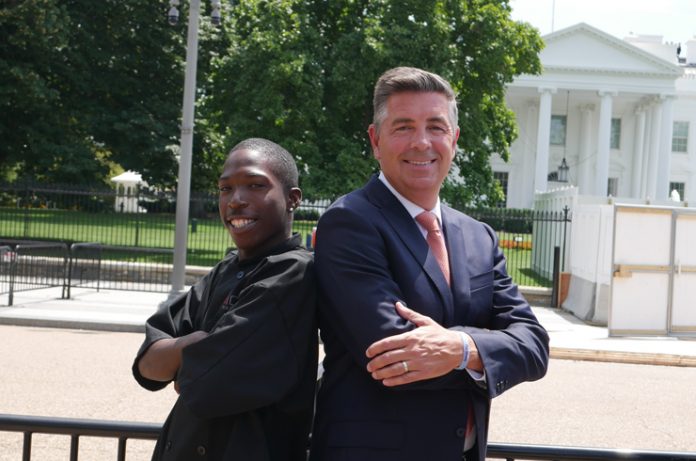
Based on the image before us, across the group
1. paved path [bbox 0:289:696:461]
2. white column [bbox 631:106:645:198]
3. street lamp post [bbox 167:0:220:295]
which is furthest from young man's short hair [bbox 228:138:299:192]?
white column [bbox 631:106:645:198]

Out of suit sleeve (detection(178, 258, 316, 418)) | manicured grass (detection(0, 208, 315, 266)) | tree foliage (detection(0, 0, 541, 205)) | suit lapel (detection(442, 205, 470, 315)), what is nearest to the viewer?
suit sleeve (detection(178, 258, 316, 418))

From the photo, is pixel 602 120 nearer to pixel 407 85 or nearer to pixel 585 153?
pixel 585 153

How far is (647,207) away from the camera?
14.9 metres

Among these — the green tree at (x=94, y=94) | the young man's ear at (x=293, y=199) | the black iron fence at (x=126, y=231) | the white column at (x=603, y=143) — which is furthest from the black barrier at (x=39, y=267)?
the white column at (x=603, y=143)

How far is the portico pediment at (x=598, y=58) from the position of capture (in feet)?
190

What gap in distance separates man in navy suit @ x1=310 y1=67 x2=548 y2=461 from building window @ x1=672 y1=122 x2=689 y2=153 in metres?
69.9

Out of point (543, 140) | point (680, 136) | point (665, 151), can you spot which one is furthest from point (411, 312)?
point (680, 136)

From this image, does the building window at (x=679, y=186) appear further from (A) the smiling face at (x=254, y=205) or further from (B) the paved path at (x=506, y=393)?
(A) the smiling face at (x=254, y=205)

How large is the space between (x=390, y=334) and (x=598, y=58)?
60099 millimetres

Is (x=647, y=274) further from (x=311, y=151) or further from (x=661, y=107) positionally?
(x=661, y=107)

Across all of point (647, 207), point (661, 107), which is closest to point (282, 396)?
point (647, 207)

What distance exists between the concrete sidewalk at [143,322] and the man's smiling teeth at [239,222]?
1146cm

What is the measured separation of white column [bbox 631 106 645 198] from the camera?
62.9 meters

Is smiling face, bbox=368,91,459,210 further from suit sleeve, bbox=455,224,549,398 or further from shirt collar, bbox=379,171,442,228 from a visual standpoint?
suit sleeve, bbox=455,224,549,398
